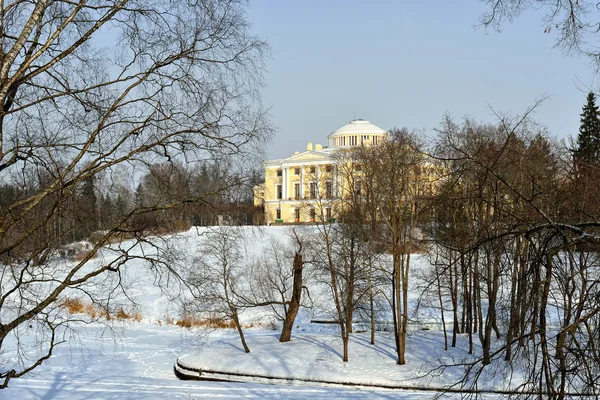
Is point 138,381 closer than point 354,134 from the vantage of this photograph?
Yes

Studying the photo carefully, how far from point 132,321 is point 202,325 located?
15.3 feet

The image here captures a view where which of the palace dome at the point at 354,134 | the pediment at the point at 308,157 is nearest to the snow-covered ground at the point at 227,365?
the pediment at the point at 308,157

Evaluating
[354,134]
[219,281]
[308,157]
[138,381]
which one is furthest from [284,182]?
[138,381]

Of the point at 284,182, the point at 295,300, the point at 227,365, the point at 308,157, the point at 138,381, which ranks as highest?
the point at 308,157

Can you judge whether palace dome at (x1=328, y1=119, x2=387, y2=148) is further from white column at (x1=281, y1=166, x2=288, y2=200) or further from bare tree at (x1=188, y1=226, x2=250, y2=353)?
bare tree at (x1=188, y1=226, x2=250, y2=353)

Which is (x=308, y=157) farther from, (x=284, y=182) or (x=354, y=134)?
(x=354, y=134)

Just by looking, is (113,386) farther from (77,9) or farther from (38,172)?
(77,9)

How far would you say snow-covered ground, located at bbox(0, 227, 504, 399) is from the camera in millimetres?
13789

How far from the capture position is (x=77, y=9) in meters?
4.33

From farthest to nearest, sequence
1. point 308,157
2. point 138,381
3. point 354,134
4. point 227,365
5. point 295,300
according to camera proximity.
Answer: point 354,134 → point 308,157 → point 295,300 → point 227,365 → point 138,381

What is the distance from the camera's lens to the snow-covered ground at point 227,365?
543 inches

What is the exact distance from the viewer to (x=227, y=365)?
65.1 feet

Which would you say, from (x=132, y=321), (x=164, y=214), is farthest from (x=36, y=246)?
(x=132, y=321)

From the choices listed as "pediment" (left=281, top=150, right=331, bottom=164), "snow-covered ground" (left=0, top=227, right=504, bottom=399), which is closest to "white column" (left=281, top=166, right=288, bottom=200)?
"pediment" (left=281, top=150, right=331, bottom=164)
